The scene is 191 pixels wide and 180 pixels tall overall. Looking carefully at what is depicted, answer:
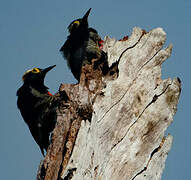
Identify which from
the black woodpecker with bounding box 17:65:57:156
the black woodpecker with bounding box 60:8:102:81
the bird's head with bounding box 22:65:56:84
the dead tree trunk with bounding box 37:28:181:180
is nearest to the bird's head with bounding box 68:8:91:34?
the black woodpecker with bounding box 60:8:102:81

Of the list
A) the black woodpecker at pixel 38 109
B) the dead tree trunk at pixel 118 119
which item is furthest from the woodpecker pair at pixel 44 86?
the dead tree trunk at pixel 118 119

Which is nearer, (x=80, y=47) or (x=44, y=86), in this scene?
(x=44, y=86)

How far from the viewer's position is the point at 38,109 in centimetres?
643

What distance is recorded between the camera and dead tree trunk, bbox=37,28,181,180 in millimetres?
3635

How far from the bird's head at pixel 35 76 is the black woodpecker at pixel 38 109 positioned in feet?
0.18

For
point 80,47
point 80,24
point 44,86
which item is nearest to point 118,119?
point 44,86

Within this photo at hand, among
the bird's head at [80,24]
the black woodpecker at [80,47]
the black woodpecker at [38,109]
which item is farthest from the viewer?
the bird's head at [80,24]

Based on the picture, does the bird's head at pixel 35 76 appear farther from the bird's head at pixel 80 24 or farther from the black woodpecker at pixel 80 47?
the bird's head at pixel 80 24

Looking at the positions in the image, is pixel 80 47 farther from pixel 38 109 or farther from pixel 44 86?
pixel 38 109

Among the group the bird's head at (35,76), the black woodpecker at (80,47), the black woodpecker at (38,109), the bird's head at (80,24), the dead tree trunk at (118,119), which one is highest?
the bird's head at (80,24)

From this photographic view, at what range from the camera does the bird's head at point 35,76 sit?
702 cm

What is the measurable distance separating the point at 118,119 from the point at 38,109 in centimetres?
283

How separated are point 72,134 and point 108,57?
140 centimetres

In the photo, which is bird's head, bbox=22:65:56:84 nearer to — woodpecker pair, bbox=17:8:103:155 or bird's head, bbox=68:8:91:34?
woodpecker pair, bbox=17:8:103:155
